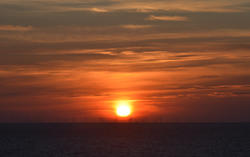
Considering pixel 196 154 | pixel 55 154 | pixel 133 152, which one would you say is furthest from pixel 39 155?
pixel 196 154

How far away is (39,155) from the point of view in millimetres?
78500

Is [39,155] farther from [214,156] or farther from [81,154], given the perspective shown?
[214,156]

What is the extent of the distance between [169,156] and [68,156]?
16.5 meters


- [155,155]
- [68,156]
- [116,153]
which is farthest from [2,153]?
[155,155]

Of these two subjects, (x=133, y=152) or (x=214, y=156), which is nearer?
(x=214, y=156)

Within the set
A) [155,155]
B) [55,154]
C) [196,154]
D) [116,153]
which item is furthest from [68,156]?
[196,154]

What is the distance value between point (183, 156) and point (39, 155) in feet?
79.0

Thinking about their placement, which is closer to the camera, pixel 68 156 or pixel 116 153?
pixel 68 156

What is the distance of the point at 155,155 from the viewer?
77.1m

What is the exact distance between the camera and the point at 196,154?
8019 cm

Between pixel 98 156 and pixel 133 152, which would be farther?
pixel 133 152

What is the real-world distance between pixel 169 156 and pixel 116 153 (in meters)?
9.65

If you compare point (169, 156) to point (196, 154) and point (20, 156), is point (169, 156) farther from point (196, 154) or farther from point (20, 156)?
point (20, 156)

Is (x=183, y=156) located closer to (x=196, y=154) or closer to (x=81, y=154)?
(x=196, y=154)
